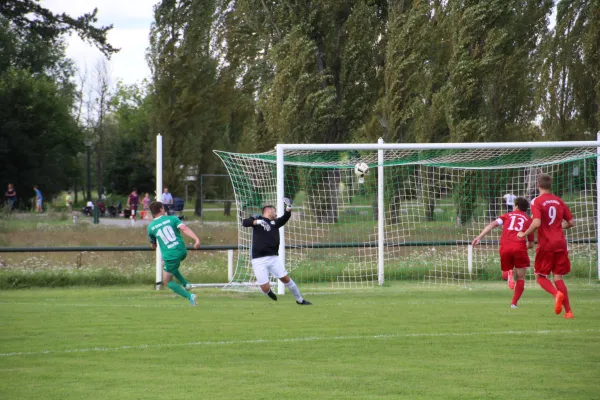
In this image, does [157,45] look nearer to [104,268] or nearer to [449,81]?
[449,81]

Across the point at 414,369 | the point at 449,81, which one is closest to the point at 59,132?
the point at 449,81

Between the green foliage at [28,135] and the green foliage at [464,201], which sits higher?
the green foliage at [28,135]

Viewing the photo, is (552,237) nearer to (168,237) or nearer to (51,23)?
(168,237)

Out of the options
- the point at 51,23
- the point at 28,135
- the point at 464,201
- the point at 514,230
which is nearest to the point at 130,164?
the point at 28,135

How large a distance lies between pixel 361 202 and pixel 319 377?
15.3 meters

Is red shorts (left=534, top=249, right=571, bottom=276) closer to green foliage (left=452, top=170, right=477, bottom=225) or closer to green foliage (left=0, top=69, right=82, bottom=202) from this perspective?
green foliage (left=452, top=170, right=477, bottom=225)

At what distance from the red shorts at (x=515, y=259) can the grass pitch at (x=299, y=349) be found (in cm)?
72

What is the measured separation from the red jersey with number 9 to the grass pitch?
1086mm

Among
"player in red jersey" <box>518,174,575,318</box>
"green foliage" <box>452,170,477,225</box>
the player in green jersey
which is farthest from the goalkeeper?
"green foliage" <box>452,170,477,225</box>

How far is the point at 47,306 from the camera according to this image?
14.3 meters

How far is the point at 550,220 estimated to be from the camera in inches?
→ 482

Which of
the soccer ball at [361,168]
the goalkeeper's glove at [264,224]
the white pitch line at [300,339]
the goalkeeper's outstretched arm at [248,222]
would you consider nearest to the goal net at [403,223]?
the soccer ball at [361,168]

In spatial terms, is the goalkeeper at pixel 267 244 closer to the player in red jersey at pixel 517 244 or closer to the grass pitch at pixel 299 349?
the grass pitch at pixel 299 349

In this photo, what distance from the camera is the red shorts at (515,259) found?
13.1 m
